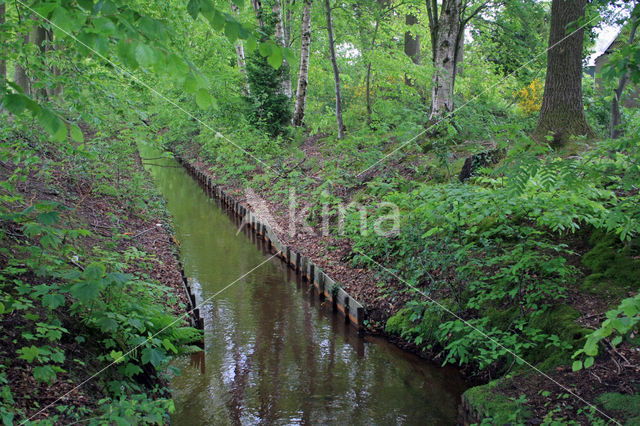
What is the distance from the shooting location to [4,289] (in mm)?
4086

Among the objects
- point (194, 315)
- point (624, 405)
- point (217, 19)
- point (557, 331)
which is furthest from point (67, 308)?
point (557, 331)

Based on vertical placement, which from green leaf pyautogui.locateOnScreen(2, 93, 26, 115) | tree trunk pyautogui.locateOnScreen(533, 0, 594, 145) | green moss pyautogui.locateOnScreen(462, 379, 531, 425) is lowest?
green moss pyautogui.locateOnScreen(462, 379, 531, 425)

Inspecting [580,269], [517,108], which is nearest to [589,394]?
[580,269]

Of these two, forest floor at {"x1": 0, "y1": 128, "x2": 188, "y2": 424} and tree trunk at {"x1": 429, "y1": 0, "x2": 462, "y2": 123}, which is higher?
tree trunk at {"x1": 429, "y1": 0, "x2": 462, "y2": 123}

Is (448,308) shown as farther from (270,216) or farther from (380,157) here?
(270,216)

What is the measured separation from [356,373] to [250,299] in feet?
10.4

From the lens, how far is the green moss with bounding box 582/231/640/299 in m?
5.30

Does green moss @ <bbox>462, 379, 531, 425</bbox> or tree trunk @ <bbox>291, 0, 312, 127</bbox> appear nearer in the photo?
green moss @ <bbox>462, 379, 531, 425</bbox>

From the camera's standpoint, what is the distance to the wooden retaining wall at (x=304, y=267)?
7.69m

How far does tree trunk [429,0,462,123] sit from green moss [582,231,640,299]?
5244mm

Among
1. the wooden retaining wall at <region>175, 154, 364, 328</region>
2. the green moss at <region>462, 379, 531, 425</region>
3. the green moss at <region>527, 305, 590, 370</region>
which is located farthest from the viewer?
the wooden retaining wall at <region>175, 154, 364, 328</region>

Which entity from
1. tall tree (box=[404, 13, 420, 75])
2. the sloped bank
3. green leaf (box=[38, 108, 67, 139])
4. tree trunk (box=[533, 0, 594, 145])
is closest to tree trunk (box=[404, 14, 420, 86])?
tall tree (box=[404, 13, 420, 75])

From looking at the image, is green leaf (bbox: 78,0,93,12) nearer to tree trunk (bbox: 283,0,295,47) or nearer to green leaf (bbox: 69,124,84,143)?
green leaf (bbox: 69,124,84,143)

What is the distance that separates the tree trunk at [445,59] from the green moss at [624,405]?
24.1 ft
